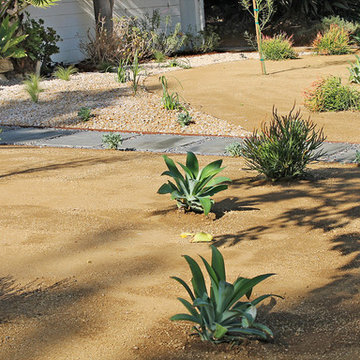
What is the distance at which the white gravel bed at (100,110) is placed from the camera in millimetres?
10383

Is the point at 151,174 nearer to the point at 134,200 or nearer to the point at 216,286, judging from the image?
the point at 134,200

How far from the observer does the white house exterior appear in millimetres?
18703

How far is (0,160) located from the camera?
26.0 feet

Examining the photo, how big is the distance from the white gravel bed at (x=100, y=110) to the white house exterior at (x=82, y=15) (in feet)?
15.9

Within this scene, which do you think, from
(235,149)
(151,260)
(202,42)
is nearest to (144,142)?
(235,149)

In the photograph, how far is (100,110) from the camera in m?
11.4

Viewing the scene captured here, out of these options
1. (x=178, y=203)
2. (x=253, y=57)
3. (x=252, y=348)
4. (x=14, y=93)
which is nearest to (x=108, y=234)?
(x=178, y=203)

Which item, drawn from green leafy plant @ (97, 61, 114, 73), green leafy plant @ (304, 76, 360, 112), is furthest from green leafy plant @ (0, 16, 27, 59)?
green leafy plant @ (304, 76, 360, 112)

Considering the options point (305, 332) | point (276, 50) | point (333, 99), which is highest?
point (276, 50)

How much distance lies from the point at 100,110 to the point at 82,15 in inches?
362

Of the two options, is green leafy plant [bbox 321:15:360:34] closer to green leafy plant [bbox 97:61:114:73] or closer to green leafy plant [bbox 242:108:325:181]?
green leafy plant [bbox 97:61:114:73]

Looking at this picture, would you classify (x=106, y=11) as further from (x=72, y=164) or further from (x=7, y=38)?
(x=72, y=164)

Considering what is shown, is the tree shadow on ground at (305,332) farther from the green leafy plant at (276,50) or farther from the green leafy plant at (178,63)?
the green leafy plant at (276,50)

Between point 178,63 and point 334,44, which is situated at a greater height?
point 334,44
